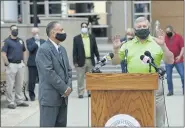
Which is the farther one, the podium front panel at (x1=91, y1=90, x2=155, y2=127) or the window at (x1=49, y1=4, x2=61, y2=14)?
the window at (x1=49, y1=4, x2=61, y2=14)

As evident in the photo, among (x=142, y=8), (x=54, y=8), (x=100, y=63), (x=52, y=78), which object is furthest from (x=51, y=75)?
(x=54, y=8)

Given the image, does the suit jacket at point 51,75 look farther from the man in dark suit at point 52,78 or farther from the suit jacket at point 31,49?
the suit jacket at point 31,49

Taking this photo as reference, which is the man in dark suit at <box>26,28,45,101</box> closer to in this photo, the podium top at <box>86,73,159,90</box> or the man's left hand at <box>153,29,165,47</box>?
the man's left hand at <box>153,29,165,47</box>

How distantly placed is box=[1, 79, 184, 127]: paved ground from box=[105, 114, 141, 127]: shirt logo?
4.43 m

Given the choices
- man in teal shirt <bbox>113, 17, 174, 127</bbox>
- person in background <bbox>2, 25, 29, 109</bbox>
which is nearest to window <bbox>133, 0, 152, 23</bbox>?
person in background <bbox>2, 25, 29, 109</bbox>

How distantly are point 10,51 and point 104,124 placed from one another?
6597mm

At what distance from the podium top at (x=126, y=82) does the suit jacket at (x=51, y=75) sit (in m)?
1.32

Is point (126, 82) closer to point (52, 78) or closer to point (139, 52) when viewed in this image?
point (139, 52)

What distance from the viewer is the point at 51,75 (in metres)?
6.68

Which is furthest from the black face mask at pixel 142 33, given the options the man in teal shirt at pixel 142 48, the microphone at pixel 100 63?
the microphone at pixel 100 63

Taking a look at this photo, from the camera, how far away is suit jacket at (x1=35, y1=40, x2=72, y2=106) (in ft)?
22.0

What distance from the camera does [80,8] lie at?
27.2 m

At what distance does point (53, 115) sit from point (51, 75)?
0.56 m

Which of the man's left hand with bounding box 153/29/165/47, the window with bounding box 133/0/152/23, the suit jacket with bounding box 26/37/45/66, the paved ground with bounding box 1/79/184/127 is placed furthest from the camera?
the window with bounding box 133/0/152/23
